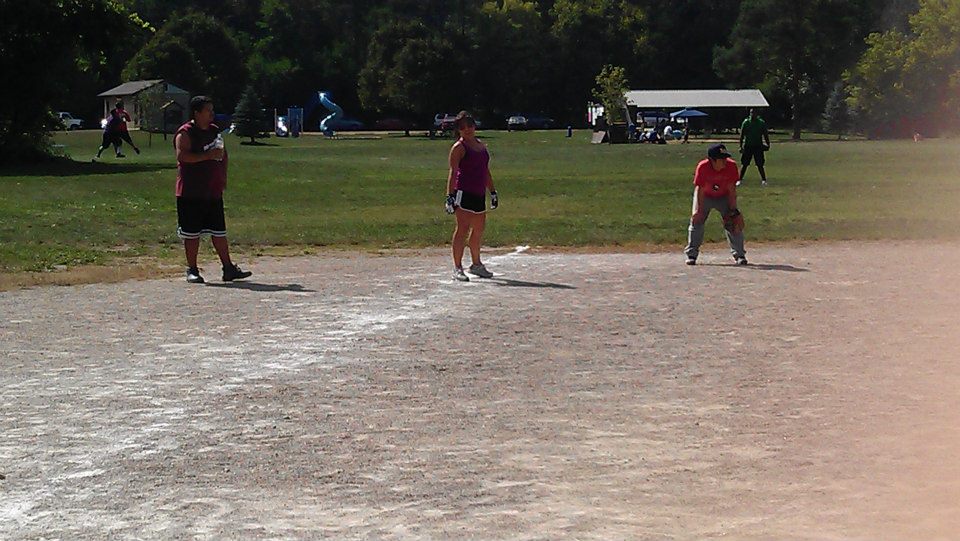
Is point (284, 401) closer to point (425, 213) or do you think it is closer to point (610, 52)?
point (425, 213)

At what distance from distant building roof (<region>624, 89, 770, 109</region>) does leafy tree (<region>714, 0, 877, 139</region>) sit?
8.89ft

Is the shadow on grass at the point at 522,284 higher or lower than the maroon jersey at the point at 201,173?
lower

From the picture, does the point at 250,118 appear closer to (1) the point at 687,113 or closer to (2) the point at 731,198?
(1) the point at 687,113

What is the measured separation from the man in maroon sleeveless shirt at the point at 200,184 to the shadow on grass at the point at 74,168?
21.9 meters

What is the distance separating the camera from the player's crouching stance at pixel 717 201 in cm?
1762

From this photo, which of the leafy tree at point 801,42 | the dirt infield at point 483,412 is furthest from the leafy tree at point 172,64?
the dirt infield at point 483,412

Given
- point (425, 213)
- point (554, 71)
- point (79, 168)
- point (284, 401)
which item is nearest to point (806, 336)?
point (284, 401)

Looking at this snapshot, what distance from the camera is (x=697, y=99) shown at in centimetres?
11300

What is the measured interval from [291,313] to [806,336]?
466cm

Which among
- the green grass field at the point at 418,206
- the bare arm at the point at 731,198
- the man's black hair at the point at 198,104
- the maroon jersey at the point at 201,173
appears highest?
the man's black hair at the point at 198,104

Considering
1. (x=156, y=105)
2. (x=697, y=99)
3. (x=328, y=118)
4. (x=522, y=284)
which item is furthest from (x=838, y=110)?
(x=522, y=284)

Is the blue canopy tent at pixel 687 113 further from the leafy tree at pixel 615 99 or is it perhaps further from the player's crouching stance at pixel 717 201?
the player's crouching stance at pixel 717 201

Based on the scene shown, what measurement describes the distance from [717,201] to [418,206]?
1169cm

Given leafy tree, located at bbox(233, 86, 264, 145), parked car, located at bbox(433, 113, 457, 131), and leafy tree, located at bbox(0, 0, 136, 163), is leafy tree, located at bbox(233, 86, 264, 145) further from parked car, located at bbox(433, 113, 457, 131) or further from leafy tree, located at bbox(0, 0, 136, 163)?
leafy tree, located at bbox(0, 0, 136, 163)
